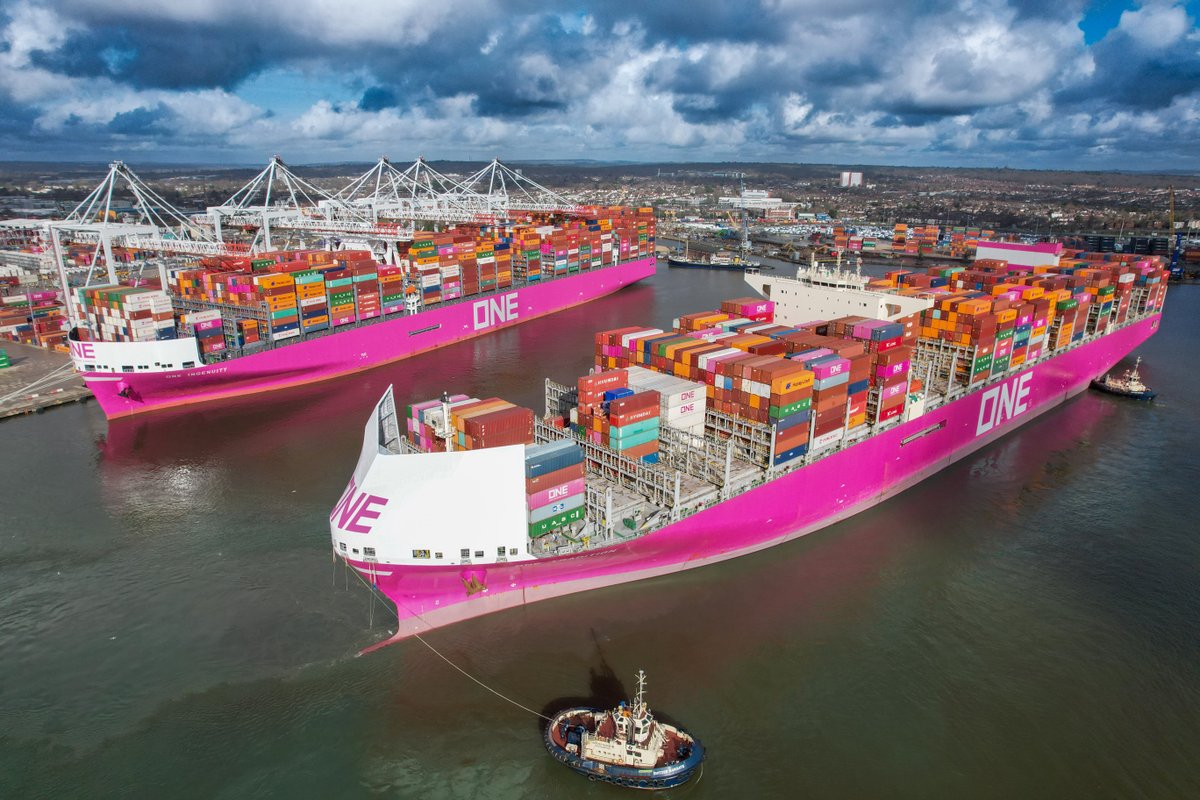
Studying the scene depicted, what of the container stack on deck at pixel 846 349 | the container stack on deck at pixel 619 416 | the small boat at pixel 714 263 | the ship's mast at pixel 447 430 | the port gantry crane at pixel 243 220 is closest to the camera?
the ship's mast at pixel 447 430

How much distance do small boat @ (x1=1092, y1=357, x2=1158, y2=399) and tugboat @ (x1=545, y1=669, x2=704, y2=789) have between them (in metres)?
33.6

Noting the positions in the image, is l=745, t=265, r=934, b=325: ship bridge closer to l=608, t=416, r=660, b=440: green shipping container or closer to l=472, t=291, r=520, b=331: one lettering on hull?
l=608, t=416, r=660, b=440: green shipping container

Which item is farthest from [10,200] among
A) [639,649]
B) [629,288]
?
[639,649]

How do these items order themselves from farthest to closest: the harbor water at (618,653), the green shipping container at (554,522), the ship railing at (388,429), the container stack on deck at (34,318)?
the container stack on deck at (34,318) → the ship railing at (388,429) → the green shipping container at (554,522) → the harbor water at (618,653)

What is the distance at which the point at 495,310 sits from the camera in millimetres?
48250

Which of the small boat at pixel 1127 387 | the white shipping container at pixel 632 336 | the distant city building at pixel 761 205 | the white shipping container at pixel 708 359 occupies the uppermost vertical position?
the distant city building at pixel 761 205

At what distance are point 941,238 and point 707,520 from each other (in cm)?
9051

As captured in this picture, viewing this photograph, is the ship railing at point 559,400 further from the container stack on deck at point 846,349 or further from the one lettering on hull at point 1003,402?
the one lettering on hull at point 1003,402

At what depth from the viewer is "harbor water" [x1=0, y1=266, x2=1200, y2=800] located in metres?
13.5

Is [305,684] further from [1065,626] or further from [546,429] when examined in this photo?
[1065,626]

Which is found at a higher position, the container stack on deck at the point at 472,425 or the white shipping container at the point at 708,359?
the white shipping container at the point at 708,359

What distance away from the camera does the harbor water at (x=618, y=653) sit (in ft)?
44.3

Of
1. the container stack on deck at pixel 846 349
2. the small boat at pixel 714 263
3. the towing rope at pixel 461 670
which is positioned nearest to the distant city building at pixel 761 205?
the small boat at pixel 714 263

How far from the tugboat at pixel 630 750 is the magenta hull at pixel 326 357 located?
2701cm
